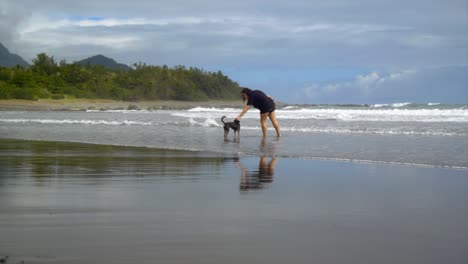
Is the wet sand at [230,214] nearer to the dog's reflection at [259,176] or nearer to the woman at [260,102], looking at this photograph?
the dog's reflection at [259,176]

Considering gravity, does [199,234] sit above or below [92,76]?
below

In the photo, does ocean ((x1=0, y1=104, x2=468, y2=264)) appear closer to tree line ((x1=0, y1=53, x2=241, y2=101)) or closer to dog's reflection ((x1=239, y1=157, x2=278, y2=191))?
dog's reflection ((x1=239, y1=157, x2=278, y2=191))

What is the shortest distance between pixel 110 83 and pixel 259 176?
223 feet

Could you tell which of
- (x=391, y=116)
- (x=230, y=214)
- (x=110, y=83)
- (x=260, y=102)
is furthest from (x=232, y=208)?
(x=110, y=83)

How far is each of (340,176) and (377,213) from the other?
9.42 ft

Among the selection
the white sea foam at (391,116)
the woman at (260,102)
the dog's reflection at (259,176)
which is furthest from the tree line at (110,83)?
the dog's reflection at (259,176)

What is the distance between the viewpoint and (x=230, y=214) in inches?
212

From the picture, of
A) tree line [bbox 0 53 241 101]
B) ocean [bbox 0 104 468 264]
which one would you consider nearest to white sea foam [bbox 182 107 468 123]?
ocean [bbox 0 104 468 264]

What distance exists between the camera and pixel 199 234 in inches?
181

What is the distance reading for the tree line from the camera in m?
60.3

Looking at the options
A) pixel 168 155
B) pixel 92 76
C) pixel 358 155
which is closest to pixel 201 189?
pixel 168 155

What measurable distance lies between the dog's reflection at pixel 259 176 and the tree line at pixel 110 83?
46740mm

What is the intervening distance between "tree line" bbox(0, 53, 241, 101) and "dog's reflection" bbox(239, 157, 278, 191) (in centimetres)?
4674

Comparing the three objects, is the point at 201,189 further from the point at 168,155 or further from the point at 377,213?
the point at 168,155
